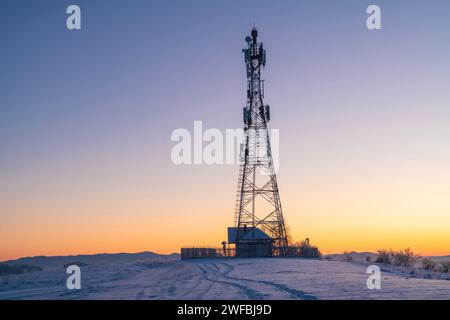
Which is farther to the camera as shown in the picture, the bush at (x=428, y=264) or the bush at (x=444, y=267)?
the bush at (x=428, y=264)

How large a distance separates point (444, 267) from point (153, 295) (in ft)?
73.3


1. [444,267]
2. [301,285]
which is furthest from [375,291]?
[444,267]

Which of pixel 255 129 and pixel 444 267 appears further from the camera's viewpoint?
pixel 255 129

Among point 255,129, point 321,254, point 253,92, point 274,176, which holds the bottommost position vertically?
point 321,254

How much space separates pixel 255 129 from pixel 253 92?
13.0 feet

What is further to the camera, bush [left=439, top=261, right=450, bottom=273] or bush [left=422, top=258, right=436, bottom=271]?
bush [left=422, top=258, right=436, bottom=271]

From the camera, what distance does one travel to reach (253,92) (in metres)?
53.0

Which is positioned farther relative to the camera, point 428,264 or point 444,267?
point 428,264
